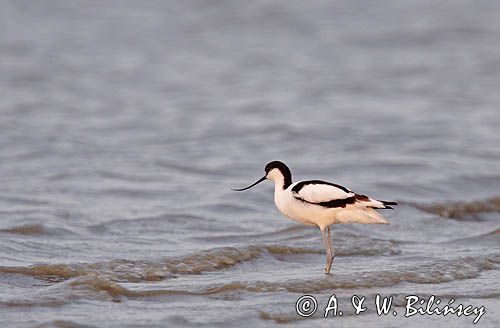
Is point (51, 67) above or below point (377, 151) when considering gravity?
above

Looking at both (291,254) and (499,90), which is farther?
(499,90)

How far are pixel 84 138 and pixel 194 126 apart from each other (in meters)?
2.09

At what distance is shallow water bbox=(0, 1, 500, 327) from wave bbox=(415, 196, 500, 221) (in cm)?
3

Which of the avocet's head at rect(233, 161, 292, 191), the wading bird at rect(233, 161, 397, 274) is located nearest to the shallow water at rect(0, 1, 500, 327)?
the wading bird at rect(233, 161, 397, 274)

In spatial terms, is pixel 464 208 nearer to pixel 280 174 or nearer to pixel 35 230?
pixel 280 174

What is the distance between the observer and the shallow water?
8.65m

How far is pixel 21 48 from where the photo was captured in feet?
76.2

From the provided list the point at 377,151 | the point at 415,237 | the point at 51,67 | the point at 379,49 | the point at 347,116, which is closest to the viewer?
the point at 415,237

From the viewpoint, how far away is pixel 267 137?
17.7 metres

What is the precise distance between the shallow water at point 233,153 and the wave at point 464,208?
0.03 metres

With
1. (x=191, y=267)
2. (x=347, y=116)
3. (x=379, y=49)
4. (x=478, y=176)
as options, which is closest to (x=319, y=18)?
(x=379, y=49)

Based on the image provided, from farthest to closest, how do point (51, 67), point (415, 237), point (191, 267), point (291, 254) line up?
point (51, 67)
point (415, 237)
point (291, 254)
point (191, 267)

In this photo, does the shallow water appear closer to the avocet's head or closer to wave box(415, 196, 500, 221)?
wave box(415, 196, 500, 221)

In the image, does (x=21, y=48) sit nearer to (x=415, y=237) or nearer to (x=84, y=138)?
(x=84, y=138)
